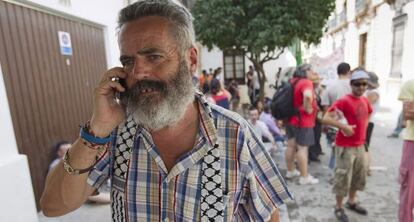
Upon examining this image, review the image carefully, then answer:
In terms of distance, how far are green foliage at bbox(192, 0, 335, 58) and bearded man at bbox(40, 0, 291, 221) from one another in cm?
721

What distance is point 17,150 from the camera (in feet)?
9.37

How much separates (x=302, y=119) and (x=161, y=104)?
3.35 meters

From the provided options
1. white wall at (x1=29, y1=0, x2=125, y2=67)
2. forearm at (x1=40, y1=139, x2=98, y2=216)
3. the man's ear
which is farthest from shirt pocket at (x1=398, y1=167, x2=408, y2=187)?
white wall at (x1=29, y1=0, x2=125, y2=67)

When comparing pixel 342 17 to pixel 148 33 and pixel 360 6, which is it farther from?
pixel 148 33

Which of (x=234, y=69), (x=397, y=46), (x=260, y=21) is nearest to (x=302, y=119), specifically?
(x=260, y=21)

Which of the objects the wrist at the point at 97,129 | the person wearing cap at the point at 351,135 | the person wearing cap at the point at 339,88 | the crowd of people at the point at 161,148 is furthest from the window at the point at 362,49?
the wrist at the point at 97,129

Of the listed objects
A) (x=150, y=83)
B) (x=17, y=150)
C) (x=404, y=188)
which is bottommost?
(x=404, y=188)

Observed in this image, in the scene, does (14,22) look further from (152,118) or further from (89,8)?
(152,118)

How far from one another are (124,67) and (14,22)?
2.54 m

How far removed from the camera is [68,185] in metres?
1.20

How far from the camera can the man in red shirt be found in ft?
13.3

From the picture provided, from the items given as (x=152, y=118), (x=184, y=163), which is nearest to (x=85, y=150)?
(x=152, y=118)

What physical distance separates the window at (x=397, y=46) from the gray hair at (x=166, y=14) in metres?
10.9

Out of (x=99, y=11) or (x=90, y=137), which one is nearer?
(x=90, y=137)
